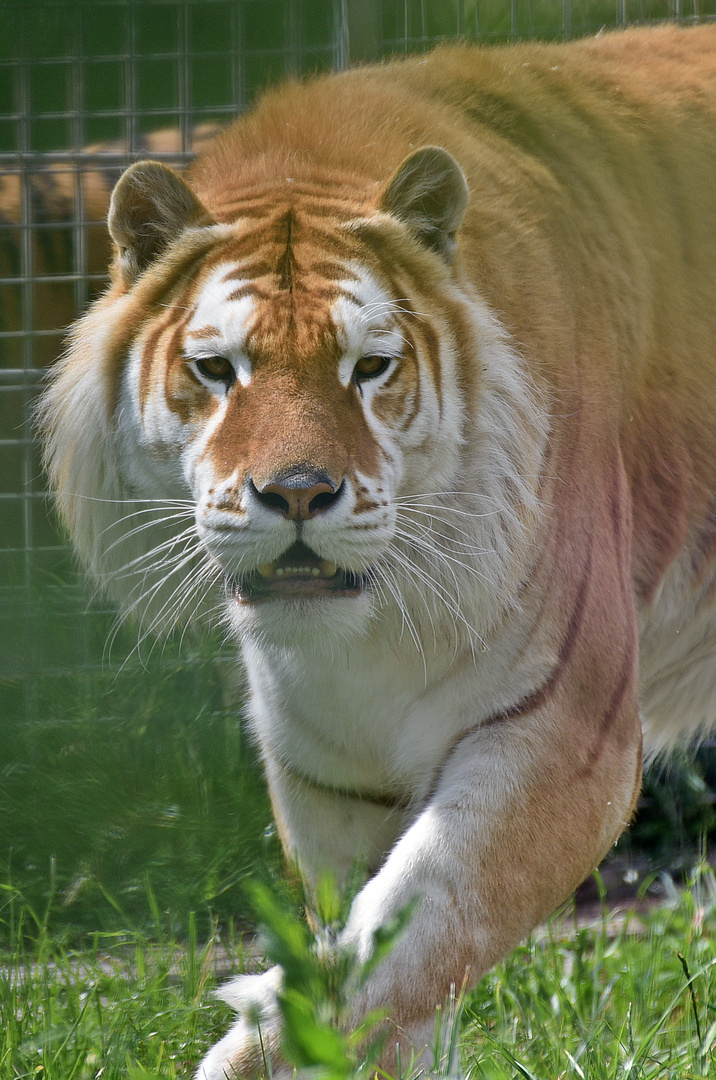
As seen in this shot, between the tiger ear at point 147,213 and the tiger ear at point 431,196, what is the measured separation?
0.35 m

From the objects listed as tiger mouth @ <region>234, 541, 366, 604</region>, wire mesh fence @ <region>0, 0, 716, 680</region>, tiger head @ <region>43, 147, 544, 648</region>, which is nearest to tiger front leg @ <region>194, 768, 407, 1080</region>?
tiger head @ <region>43, 147, 544, 648</region>

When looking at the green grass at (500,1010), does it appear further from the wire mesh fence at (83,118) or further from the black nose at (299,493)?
the wire mesh fence at (83,118)

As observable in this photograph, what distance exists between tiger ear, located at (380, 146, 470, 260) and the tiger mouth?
0.65 m

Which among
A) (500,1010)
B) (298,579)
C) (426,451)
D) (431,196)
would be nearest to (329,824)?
(500,1010)

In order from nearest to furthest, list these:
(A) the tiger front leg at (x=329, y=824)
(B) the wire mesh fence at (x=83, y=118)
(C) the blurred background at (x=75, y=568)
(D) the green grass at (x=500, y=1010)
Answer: (D) the green grass at (x=500, y=1010)
(A) the tiger front leg at (x=329, y=824)
(C) the blurred background at (x=75, y=568)
(B) the wire mesh fence at (x=83, y=118)

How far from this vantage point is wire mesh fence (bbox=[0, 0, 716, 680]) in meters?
3.80

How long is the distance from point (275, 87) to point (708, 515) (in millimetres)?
1282

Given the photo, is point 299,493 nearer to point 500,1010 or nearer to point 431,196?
point 431,196

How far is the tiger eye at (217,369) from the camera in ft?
6.43

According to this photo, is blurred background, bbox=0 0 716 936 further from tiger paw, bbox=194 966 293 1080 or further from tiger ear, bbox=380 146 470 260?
tiger ear, bbox=380 146 470 260

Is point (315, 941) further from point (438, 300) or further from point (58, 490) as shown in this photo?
point (58, 490)

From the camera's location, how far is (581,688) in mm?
2094

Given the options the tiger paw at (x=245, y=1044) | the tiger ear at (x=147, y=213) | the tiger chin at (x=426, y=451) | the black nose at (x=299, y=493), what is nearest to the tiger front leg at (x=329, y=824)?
the tiger chin at (x=426, y=451)

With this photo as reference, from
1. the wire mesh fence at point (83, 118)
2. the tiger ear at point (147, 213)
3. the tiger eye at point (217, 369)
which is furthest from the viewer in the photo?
the wire mesh fence at point (83, 118)
